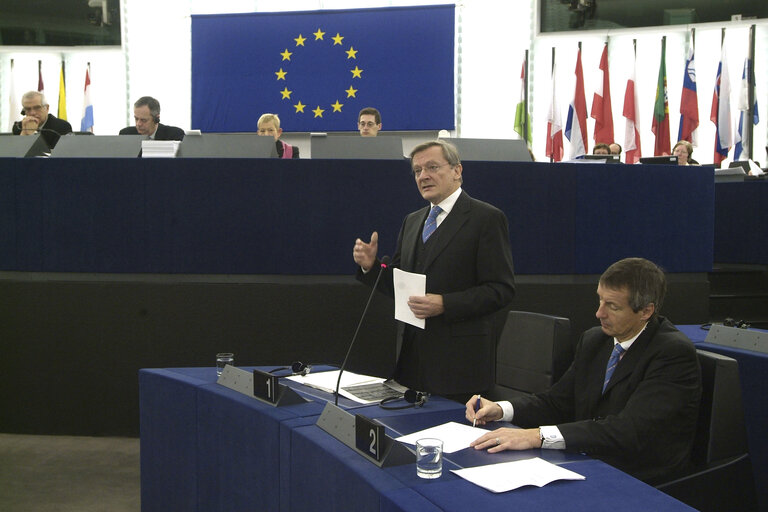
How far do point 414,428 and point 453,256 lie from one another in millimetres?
803

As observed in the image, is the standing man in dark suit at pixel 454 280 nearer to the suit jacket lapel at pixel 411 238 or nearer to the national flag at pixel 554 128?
the suit jacket lapel at pixel 411 238

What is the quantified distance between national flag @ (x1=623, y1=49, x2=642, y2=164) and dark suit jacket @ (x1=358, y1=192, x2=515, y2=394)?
805 centimetres

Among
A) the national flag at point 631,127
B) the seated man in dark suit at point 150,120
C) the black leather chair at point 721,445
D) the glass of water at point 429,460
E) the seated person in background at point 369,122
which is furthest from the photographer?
the national flag at point 631,127

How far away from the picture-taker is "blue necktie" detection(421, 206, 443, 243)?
2.96m

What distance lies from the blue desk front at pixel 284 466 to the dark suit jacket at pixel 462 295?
230mm

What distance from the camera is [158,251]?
15.9ft

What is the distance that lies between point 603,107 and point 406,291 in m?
8.53

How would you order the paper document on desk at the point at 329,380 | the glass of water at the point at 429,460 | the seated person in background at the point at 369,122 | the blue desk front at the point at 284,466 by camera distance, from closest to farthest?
the blue desk front at the point at 284,466, the glass of water at the point at 429,460, the paper document on desk at the point at 329,380, the seated person in background at the point at 369,122

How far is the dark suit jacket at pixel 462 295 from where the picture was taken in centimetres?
280

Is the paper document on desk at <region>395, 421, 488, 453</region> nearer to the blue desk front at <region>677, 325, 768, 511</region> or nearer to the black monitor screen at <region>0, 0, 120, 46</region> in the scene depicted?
the blue desk front at <region>677, 325, 768, 511</region>

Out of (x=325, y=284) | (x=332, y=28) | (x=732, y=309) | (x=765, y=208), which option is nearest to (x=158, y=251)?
(x=325, y=284)

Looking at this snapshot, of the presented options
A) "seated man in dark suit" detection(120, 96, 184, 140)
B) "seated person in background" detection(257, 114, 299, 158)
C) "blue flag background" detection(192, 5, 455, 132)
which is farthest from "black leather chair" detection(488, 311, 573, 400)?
"blue flag background" detection(192, 5, 455, 132)

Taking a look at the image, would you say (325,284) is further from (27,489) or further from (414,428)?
(414,428)

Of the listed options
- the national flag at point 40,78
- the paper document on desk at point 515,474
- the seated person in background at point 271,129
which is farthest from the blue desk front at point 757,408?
the national flag at point 40,78
